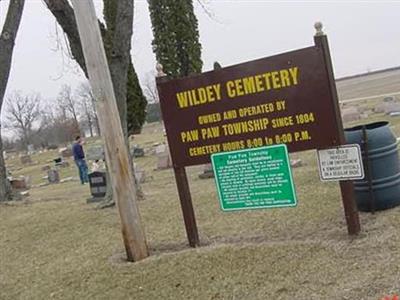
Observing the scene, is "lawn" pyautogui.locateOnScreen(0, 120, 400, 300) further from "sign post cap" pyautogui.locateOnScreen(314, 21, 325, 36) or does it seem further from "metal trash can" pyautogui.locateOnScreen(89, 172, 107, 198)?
"metal trash can" pyautogui.locateOnScreen(89, 172, 107, 198)

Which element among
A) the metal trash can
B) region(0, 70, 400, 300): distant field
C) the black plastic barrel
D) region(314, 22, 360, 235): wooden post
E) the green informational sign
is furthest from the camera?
the metal trash can

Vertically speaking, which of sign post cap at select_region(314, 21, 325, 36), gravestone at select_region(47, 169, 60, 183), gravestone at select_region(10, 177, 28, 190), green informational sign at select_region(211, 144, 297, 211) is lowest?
gravestone at select_region(47, 169, 60, 183)

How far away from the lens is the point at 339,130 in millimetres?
5945

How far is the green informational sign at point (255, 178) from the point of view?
247 inches

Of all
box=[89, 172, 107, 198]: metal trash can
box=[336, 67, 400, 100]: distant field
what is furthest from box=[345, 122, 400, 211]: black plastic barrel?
box=[336, 67, 400, 100]: distant field

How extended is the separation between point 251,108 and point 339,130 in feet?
3.09

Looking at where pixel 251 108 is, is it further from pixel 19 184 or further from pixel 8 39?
pixel 19 184

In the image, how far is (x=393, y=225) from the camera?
6.11 m

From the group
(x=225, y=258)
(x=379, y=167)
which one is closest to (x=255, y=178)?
(x=225, y=258)

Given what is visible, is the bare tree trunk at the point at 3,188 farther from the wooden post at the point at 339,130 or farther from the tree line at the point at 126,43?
the wooden post at the point at 339,130

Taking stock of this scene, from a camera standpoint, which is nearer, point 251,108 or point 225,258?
point 225,258

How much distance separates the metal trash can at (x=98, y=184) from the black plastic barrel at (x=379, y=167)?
7.59m

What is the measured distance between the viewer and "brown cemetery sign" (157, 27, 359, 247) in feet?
19.5

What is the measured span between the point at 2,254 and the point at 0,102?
27.9 ft
